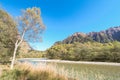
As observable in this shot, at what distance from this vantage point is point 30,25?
52.3 feet

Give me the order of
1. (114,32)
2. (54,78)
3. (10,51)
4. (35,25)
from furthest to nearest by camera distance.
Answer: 1. (114,32)
2. (10,51)
3. (35,25)
4. (54,78)

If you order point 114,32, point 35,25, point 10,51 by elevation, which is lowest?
point 10,51

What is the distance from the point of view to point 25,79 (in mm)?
5961

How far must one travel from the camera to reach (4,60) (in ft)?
59.1

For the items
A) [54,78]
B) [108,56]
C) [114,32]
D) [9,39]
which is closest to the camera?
[54,78]

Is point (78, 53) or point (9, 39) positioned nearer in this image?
point (9, 39)

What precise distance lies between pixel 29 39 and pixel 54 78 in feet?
38.0

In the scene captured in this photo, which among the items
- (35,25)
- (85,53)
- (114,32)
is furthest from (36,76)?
(114,32)

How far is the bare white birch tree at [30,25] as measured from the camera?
616 inches

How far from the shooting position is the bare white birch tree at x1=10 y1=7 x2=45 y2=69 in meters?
15.6

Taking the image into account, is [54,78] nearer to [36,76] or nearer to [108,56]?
[36,76]

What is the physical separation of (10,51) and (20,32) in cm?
375

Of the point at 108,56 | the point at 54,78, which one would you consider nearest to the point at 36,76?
→ the point at 54,78

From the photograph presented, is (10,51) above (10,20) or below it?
below
